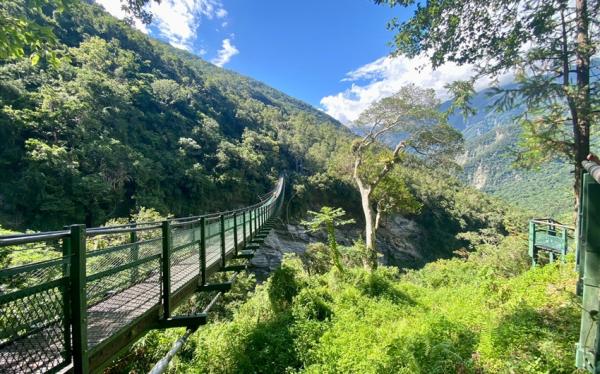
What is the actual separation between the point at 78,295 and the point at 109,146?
19.6 metres

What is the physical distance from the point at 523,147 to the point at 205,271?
734 cm

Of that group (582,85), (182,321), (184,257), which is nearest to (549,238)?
(582,85)

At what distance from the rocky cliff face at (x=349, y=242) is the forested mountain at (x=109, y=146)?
4.57 meters

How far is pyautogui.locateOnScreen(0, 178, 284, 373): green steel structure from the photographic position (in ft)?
4.60

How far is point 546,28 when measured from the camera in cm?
500

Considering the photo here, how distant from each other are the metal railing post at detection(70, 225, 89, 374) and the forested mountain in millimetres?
3116

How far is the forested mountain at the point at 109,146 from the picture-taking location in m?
15.7

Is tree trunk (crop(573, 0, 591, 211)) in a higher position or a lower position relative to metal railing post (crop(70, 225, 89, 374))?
higher

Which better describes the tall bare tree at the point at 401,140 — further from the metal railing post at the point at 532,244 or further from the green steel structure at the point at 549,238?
the green steel structure at the point at 549,238

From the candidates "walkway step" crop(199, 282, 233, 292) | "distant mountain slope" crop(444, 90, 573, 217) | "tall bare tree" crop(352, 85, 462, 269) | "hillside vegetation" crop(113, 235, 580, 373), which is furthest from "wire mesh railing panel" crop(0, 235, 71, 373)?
"distant mountain slope" crop(444, 90, 573, 217)

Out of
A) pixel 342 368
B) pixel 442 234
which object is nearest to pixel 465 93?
pixel 342 368

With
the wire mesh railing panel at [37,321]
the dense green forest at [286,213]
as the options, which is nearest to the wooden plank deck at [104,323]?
the wire mesh railing panel at [37,321]

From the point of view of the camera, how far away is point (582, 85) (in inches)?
217

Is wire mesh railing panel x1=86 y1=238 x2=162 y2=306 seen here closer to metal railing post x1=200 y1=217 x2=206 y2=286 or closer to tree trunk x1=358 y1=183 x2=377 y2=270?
metal railing post x1=200 y1=217 x2=206 y2=286
